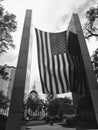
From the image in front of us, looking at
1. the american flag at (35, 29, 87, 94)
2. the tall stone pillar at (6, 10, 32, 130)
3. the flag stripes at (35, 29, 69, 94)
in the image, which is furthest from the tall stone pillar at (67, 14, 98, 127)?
the tall stone pillar at (6, 10, 32, 130)

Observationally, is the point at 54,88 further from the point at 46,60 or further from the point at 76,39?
the point at 76,39

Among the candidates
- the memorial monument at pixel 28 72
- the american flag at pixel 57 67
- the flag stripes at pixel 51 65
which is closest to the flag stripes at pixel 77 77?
the american flag at pixel 57 67

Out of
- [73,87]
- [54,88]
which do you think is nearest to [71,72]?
[73,87]

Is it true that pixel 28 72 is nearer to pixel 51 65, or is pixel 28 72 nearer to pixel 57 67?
pixel 51 65

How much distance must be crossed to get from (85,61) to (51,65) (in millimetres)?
2244

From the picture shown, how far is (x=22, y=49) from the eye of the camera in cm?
812

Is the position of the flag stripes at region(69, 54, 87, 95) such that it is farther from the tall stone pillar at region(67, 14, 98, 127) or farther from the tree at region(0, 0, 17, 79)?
the tree at region(0, 0, 17, 79)

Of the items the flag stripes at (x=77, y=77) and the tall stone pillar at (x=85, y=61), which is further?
the flag stripes at (x=77, y=77)

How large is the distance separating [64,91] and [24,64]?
2914 mm

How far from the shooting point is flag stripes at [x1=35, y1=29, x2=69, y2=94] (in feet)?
24.9

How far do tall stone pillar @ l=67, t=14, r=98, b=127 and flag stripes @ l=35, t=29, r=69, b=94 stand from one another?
2.97 feet

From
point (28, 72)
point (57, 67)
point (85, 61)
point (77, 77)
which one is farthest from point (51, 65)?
point (85, 61)

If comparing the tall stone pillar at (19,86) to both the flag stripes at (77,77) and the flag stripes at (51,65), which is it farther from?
the flag stripes at (77,77)

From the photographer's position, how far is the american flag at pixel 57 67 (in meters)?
7.60
